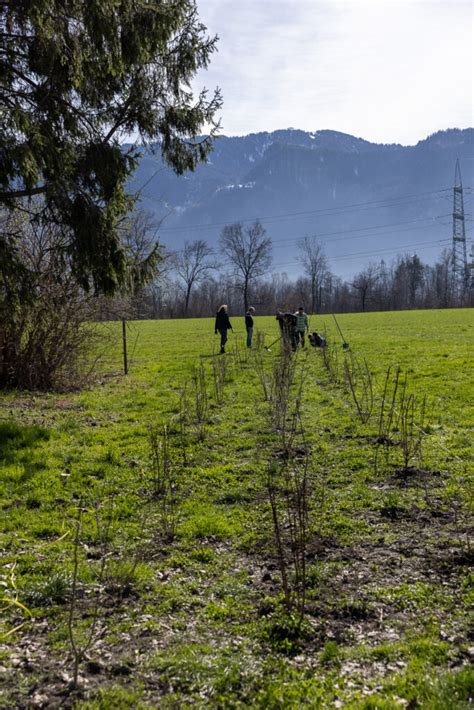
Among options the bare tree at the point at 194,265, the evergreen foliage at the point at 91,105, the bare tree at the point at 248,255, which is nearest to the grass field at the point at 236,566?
the evergreen foliage at the point at 91,105

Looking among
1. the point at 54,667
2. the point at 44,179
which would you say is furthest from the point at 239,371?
the point at 54,667

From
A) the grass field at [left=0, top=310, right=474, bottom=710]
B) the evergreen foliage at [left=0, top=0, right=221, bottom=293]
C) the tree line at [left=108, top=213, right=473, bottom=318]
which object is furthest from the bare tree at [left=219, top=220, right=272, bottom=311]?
the grass field at [left=0, top=310, right=474, bottom=710]

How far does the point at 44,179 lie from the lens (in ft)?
28.3

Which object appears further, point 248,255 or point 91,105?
point 248,255

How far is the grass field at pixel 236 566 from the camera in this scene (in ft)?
9.45

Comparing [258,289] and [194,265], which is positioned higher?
[194,265]

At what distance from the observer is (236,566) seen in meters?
4.23

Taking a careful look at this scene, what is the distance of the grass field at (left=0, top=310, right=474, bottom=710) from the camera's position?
288cm

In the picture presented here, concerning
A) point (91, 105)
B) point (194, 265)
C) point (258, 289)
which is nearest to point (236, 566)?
point (91, 105)

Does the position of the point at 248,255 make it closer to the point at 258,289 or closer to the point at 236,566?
the point at 258,289

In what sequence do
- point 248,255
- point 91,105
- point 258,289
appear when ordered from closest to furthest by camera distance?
point 91,105, point 248,255, point 258,289

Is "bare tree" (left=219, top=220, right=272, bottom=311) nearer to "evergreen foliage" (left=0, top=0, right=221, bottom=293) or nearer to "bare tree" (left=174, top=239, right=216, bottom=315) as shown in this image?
"bare tree" (left=174, top=239, right=216, bottom=315)

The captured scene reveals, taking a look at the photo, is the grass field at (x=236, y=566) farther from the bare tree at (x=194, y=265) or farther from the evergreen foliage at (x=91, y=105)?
the bare tree at (x=194, y=265)

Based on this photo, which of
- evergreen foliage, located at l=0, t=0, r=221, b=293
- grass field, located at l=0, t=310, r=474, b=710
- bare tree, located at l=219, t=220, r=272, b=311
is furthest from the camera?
bare tree, located at l=219, t=220, r=272, b=311
